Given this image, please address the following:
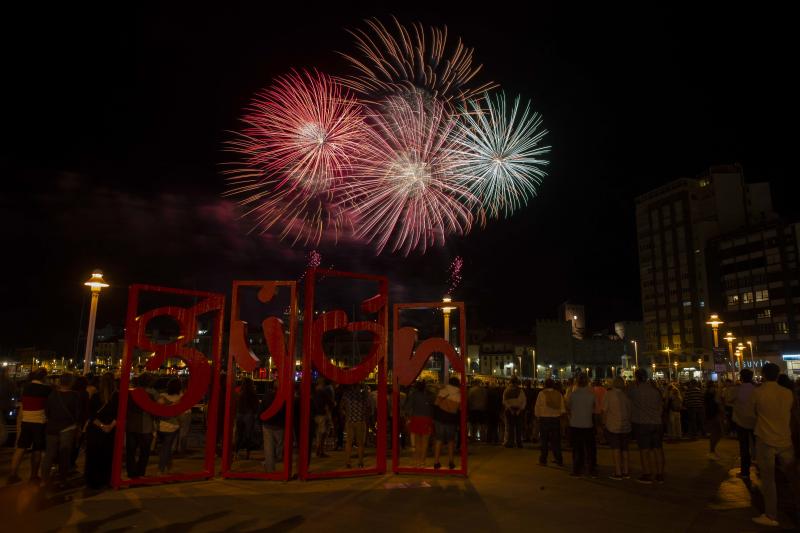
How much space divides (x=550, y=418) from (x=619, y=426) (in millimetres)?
1657

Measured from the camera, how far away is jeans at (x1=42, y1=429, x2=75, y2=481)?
9008 millimetres

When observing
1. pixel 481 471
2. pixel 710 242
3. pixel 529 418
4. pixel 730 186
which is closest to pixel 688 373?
pixel 710 242

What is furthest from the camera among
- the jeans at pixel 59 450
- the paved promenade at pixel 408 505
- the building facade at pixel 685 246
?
the building facade at pixel 685 246

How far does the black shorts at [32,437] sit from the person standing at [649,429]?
9.92 m

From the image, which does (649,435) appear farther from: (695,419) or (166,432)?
(166,432)

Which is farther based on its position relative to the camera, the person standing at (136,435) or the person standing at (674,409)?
the person standing at (674,409)

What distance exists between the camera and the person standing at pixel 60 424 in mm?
9047

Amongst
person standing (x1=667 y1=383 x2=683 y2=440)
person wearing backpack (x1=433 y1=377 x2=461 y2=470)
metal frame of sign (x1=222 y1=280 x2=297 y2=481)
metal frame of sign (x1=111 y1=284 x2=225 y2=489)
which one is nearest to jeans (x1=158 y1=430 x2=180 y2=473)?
metal frame of sign (x1=111 y1=284 x2=225 y2=489)

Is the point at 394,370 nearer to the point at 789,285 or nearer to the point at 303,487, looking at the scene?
the point at 303,487

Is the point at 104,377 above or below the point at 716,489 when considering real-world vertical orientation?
above

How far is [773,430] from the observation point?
7273 millimetres

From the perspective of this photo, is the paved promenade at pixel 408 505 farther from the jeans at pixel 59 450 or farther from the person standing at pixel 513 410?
the person standing at pixel 513 410

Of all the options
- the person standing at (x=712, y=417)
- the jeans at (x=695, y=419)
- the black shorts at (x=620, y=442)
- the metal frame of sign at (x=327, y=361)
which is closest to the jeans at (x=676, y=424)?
the jeans at (x=695, y=419)

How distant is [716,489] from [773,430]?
271 centimetres
